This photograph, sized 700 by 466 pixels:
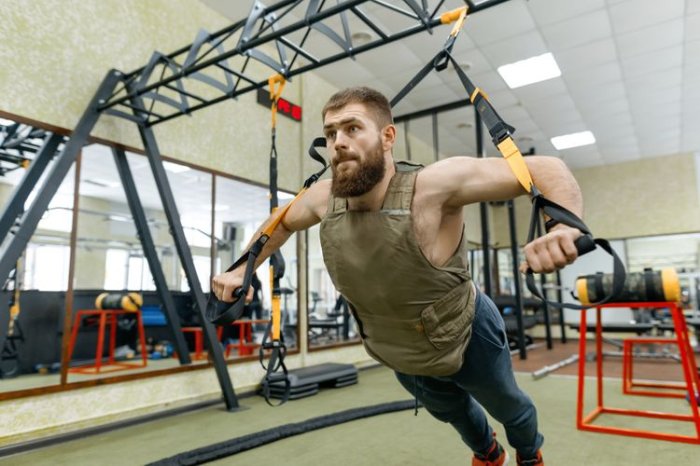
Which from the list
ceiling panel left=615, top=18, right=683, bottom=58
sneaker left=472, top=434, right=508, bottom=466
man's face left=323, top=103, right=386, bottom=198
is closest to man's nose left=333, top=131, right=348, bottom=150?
man's face left=323, top=103, right=386, bottom=198

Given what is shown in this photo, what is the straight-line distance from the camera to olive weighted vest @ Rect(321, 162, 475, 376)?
1.33 metres

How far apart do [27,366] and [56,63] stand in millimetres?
4336

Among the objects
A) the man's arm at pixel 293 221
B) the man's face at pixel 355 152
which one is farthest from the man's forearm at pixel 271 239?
the man's face at pixel 355 152

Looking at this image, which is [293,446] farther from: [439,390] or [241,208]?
[241,208]

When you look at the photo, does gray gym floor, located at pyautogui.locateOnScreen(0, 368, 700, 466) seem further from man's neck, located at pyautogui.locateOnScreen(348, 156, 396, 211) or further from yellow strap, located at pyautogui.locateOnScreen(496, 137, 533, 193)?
yellow strap, located at pyautogui.locateOnScreen(496, 137, 533, 193)

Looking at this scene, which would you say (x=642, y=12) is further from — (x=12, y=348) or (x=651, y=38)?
(x=12, y=348)

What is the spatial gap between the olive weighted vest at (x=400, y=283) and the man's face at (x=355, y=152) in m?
0.08

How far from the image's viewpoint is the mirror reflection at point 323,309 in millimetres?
6282

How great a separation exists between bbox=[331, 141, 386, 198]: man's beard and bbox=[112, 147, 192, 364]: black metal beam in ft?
9.86

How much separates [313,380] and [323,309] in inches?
204

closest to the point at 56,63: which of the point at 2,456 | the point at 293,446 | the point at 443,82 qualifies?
the point at 2,456

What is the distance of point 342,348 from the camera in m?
5.77

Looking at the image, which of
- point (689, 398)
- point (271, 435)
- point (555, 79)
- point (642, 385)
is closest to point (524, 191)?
point (271, 435)

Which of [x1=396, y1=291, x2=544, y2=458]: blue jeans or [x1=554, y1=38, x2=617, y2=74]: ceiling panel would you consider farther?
[x1=554, y1=38, x2=617, y2=74]: ceiling panel
